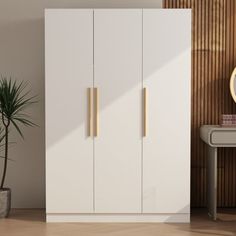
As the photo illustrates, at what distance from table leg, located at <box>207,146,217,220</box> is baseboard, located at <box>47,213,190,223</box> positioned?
293 mm

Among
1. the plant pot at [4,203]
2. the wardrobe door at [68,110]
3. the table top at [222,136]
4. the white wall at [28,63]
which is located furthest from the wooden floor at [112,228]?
the table top at [222,136]

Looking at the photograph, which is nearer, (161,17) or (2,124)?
(161,17)

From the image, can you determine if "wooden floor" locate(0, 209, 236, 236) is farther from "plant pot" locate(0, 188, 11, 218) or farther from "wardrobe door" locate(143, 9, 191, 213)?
"wardrobe door" locate(143, 9, 191, 213)

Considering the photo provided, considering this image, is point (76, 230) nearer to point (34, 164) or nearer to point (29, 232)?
point (29, 232)

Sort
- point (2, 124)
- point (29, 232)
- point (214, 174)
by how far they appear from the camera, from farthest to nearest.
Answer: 1. point (2, 124)
2. point (214, 174)
3. point (29, 232)

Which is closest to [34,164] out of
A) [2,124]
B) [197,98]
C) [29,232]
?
[2,124]

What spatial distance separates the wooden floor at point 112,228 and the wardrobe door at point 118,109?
0.22 meters

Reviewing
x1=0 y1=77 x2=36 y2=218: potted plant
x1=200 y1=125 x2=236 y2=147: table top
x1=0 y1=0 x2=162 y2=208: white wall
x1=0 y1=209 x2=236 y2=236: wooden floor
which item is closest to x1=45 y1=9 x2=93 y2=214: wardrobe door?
x1=0 y1=209 x2=236 y2=236: wooden floor

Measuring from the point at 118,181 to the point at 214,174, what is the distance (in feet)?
2.88

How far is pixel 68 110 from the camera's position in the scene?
510cm

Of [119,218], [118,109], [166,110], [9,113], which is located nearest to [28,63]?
[9,113]

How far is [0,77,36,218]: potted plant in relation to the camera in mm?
5336

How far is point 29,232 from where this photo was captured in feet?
15.9

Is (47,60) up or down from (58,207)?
up
